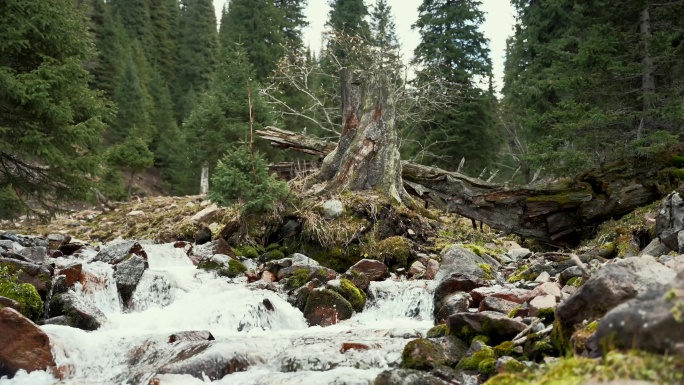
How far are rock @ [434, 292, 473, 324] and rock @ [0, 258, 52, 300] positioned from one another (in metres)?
5.20

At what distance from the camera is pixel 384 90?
41.7 ft

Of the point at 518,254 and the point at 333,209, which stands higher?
the point at 333,209

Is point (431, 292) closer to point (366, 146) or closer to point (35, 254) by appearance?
point (366, 146)

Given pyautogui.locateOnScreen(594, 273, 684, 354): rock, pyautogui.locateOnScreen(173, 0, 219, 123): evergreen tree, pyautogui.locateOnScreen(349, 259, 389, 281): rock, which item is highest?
pyautogui.locateOnScreen(173, 0, 219, 123): evergreen tree

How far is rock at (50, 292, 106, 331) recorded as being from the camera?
667 centimetres

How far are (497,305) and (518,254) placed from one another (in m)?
5.03

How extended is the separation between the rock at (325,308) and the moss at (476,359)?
9.59 ft

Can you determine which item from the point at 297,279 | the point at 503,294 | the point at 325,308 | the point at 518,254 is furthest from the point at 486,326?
the point at 518,254

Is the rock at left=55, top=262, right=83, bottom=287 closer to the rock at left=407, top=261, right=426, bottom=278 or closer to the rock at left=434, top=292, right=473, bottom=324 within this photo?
the rock at left=434, top=292, right=473, bottom=324

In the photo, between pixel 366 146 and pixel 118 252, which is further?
pixel 366 146

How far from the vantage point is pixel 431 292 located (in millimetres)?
7746

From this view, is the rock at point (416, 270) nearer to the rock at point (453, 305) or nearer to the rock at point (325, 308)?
the rock at point (325, 308)

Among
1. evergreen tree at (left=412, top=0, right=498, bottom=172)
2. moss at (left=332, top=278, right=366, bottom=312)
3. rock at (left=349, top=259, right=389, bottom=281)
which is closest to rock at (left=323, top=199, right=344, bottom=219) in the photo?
rock at (left=349, top=259, right=389, bottom=281)

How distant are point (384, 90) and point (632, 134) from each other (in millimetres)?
5562
